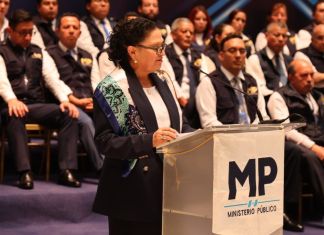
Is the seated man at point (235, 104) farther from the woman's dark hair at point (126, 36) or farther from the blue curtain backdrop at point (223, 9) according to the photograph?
the woman's dark hair at point (126, 36)

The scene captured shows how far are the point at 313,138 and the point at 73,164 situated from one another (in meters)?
1.69

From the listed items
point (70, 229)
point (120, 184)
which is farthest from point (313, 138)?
point (120, 184)

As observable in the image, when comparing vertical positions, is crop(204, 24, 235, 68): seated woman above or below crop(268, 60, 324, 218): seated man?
above

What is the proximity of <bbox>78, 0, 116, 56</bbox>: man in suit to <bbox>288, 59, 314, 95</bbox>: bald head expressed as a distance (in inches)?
68.2

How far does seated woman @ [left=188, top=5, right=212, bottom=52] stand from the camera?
6.65 metres

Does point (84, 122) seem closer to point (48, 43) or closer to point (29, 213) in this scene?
point (29, 213)

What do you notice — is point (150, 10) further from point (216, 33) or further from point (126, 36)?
point (126, 36)

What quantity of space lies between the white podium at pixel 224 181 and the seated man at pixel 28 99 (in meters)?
2.30

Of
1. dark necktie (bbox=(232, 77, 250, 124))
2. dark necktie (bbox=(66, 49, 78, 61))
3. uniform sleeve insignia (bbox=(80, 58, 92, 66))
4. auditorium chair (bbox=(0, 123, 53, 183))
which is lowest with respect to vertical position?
auditorium chair (bbox=(0, 123, 53, 183))

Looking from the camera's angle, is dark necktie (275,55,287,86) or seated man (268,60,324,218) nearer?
seated man (268,60,324,218)

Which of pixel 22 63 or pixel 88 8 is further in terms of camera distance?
pixel 88 8

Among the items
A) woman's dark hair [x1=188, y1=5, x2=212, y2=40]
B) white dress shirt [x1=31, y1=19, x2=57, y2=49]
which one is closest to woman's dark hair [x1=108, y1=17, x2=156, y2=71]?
white dress shirt [x1=31, y1=19, x2=57, y2=49]

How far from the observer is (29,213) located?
424 centimetres

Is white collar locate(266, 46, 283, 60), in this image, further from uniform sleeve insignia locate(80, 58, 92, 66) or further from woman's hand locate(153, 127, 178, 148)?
woman's hand locate(153, 127, 178, 148)
